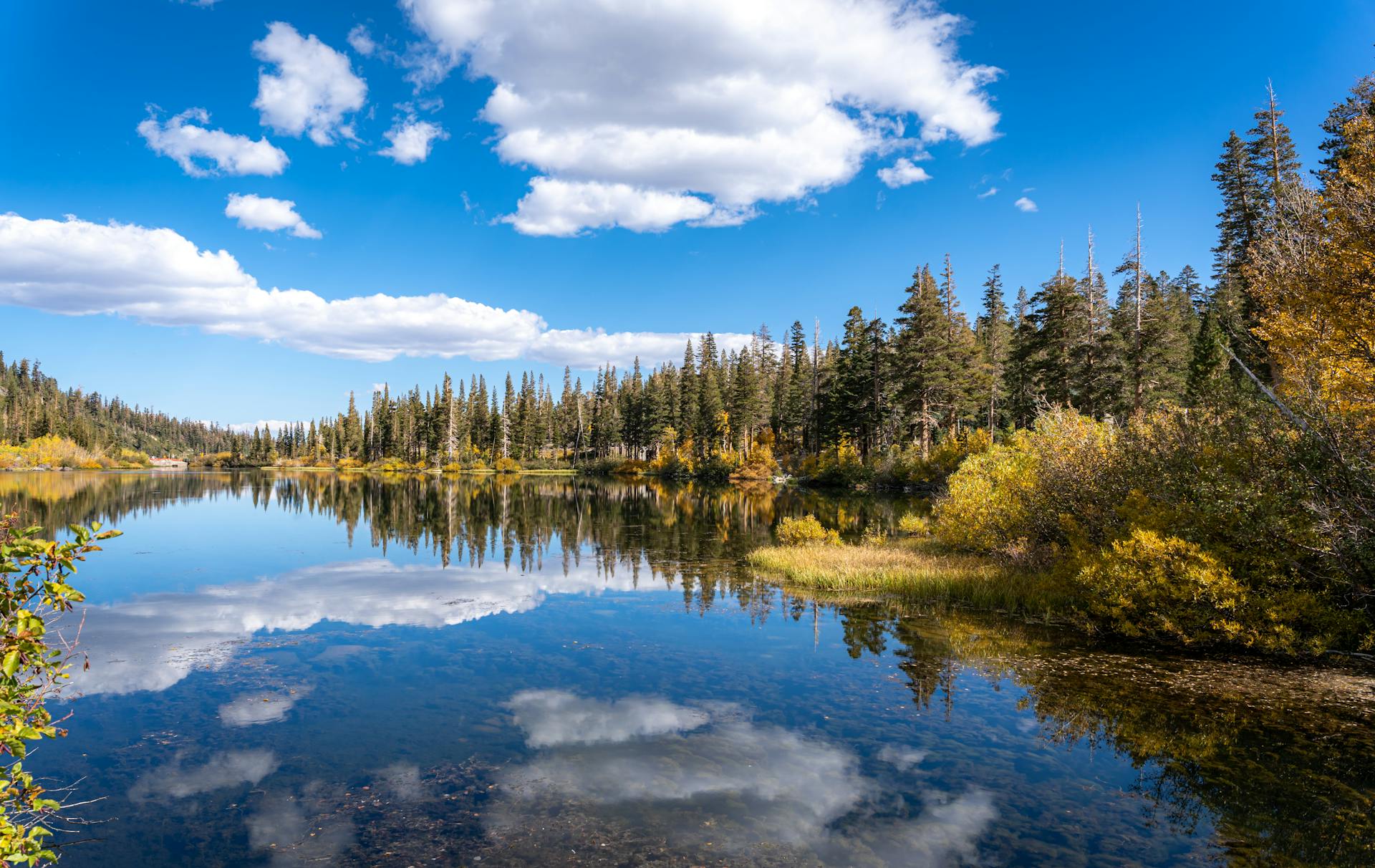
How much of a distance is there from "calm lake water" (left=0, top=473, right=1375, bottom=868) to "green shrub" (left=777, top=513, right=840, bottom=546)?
6.55m

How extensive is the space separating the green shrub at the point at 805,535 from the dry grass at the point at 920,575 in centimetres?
114

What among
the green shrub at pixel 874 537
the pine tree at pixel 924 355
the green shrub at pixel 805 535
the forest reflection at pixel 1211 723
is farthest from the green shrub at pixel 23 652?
the pine tree at pixel 924 355

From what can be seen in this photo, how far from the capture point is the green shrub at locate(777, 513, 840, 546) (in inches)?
1073

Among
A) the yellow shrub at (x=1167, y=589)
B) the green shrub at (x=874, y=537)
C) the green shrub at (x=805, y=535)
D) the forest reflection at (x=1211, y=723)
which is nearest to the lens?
the forest reflection at (x=1211, y=723)

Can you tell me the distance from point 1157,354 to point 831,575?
98.7ft

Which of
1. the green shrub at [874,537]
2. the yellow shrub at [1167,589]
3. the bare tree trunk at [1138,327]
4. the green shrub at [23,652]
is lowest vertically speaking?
the green shrub at [874,537]

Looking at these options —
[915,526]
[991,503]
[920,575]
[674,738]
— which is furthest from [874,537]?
[674,738]

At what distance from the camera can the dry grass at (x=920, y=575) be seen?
1816cm

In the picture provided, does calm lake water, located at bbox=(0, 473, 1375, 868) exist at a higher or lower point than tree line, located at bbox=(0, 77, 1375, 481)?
lower

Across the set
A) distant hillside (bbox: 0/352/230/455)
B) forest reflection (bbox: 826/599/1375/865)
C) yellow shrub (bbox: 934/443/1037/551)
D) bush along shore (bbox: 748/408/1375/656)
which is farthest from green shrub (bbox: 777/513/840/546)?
distant hillside (bbox: 0/352/230/455)

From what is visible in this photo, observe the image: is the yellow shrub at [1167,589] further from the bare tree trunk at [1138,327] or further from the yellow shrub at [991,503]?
the bare tree trunk at [1138,327]

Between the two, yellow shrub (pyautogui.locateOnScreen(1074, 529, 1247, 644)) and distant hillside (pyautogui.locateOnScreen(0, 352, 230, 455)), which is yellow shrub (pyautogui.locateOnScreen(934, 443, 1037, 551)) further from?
distant hillside (pyautogui.locateOnScreen(0, 352, 230, 455))

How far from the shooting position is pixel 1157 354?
4041 cm

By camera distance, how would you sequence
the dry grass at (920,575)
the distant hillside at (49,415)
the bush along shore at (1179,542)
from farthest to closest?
the distant hillside at (49,415), the dry grass at (920,575), the bush along shore at (1179,542)
